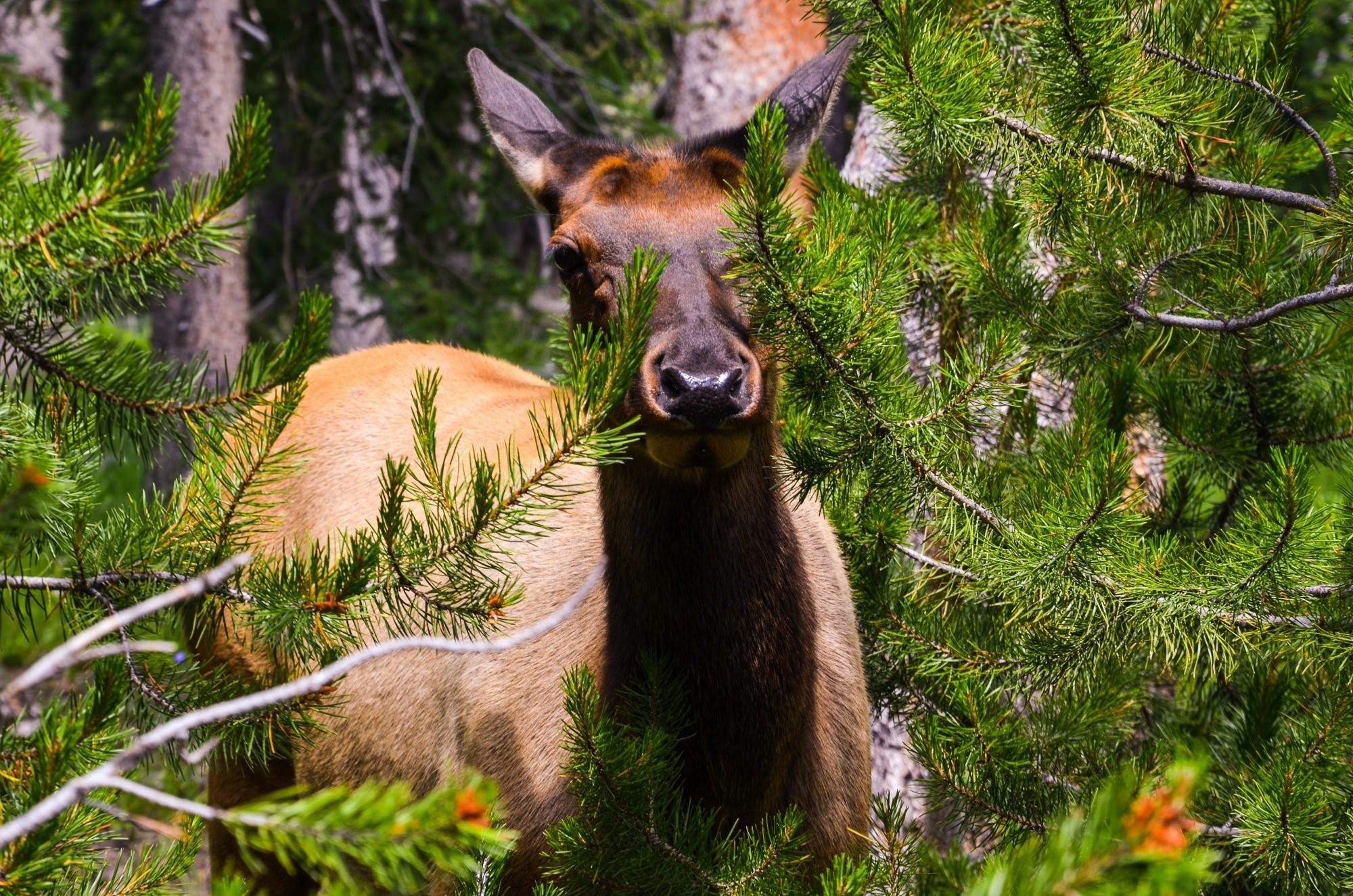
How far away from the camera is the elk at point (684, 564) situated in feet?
11.4

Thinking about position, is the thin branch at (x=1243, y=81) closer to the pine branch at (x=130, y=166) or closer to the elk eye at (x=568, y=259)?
the elk eye at (x=568, y=259)

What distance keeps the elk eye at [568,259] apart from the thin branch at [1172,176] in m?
1.28

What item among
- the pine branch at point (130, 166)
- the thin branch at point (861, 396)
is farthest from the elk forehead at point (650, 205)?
the pine branch at point (130, 166)

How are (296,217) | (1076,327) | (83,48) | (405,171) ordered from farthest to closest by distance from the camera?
1. (83,48)
2. (296,217)
3. (405,171)
4. (1076,327)

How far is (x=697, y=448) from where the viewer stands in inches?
136

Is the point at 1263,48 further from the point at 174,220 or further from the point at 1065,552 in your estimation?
the point at 174,220

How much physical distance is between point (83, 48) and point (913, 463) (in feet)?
42.5

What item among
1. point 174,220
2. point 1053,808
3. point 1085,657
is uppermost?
point 174,220

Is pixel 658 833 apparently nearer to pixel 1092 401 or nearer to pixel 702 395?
pixel 702 395

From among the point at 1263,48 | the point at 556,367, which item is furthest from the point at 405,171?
the point at 1263,48

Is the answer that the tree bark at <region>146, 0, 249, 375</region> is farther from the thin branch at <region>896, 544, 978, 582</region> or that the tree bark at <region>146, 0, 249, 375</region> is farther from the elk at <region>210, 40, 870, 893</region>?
the thin branch at <region>896, 544, 978, 582</region>

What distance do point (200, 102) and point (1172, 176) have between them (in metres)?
6.37

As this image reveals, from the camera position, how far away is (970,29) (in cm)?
359

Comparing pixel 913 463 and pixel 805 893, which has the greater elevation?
pixel 913 463
